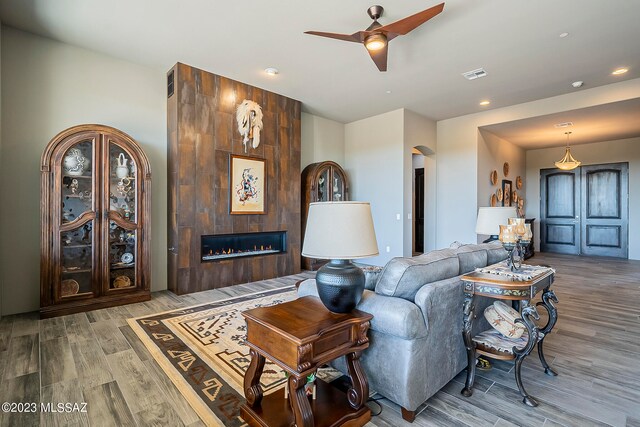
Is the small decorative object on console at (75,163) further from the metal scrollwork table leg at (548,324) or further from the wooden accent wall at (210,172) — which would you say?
the metal scrollwork table leg at (548,324)

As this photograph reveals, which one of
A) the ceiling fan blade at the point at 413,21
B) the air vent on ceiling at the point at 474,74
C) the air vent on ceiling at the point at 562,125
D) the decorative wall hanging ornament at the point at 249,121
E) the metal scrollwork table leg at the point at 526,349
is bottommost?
the metal scrollwork table leg at the point at 526,349

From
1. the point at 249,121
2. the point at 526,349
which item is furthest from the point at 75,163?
the point at 526,349

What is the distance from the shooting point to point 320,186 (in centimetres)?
651

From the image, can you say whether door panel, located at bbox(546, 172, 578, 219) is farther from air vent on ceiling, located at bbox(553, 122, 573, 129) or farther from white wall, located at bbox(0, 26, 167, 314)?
white wall, located at bbox(0, 26, 167, 314)

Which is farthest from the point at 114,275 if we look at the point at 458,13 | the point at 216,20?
the point at 458,13

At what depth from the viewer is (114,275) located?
12.9ft

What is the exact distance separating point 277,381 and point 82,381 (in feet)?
4.51

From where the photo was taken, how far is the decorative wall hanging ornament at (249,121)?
502 cm

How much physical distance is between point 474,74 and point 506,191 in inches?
168

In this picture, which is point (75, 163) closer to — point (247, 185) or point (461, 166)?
point (247, 185)

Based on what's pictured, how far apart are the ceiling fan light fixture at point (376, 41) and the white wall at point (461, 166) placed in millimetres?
4239

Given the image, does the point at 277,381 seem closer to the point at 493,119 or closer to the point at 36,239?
the point at 36,239

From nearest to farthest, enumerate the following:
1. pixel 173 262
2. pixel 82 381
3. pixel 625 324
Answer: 1. pixel 82 381
2. pixel 625 324
3. pixel 173 262

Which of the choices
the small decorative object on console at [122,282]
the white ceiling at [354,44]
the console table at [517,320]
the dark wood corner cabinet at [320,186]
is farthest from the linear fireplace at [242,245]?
the console table at [517,320]
